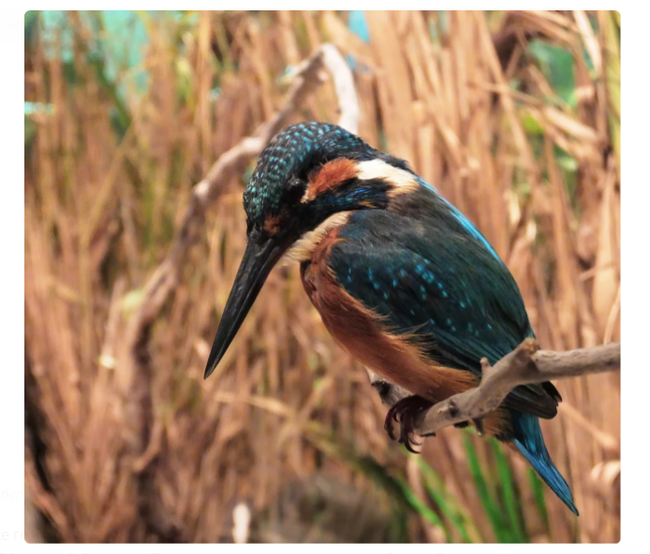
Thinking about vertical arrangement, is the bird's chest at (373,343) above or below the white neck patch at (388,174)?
below

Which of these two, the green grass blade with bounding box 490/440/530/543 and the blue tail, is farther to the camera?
the green grass blade with bounding box 490/440/530/543

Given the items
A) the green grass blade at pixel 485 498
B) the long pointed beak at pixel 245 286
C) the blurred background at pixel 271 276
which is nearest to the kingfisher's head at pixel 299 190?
the long pointed beak at pixel 245 286

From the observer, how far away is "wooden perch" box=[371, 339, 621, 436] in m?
0.47

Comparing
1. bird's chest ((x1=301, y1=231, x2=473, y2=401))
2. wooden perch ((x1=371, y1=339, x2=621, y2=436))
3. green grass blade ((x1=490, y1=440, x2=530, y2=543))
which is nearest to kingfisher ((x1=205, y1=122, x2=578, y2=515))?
bird's chest ((x1=301, y1=231, x2=473, y2=401))

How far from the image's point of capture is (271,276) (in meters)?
1.59

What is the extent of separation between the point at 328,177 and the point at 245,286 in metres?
0.19

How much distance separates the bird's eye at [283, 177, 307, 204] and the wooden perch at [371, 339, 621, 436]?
0.33 m

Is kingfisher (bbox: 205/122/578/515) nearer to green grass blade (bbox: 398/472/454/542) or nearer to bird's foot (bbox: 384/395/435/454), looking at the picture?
bird's foot (bbox: 384/395/435/454)

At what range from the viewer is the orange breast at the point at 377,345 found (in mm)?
845

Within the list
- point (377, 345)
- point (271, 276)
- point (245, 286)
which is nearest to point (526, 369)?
point (377, 345)

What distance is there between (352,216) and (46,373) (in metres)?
1.08

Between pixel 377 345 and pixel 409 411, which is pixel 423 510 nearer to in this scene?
pixel 409 411

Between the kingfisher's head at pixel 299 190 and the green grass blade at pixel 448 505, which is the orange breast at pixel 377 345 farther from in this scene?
the green grass blade at pixel 448 505
